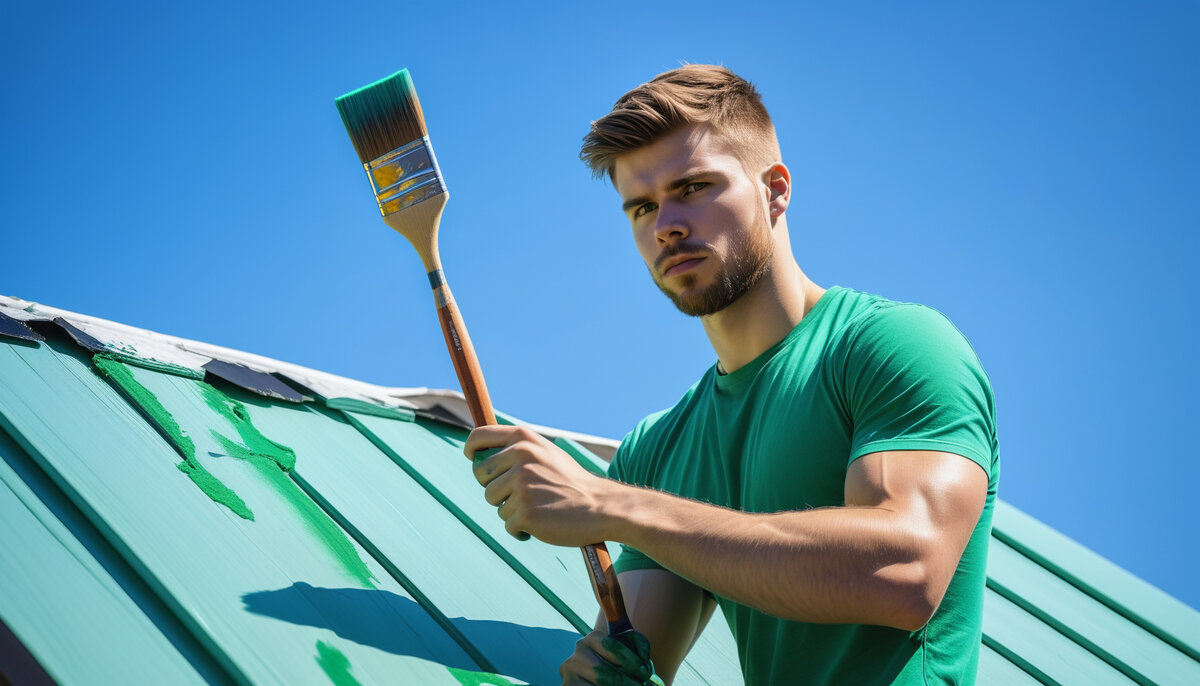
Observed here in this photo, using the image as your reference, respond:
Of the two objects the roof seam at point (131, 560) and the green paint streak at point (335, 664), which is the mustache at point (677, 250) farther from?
the roof seam at point (131, 560)

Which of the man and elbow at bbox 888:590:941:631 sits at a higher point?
the man

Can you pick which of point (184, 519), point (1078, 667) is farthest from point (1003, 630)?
point (184, 519)

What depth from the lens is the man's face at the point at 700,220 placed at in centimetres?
262

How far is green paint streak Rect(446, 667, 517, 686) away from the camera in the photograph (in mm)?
2096

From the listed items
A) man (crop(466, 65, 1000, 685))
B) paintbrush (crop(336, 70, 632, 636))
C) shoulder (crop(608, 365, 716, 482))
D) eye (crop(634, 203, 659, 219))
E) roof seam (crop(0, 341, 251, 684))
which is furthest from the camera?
shoulder (crop(608, 365, 716, 482))

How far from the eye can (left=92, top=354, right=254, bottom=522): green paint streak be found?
51.3 inches

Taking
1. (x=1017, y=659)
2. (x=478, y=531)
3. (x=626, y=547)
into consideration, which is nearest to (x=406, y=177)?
(x=478, y=531)

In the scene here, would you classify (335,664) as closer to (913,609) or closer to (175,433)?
(175,433)

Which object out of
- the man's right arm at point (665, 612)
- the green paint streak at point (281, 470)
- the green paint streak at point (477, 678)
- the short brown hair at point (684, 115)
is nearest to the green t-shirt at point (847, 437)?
the man's right arm at point (665, 612)

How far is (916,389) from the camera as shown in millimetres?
2076

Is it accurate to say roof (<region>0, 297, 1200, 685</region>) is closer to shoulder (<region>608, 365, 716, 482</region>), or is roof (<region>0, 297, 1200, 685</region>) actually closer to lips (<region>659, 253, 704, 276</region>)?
shoulder (<region>608, 365, 716, 482</region>)

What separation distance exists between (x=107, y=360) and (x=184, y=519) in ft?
2.45

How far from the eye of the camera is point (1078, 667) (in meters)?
3.62

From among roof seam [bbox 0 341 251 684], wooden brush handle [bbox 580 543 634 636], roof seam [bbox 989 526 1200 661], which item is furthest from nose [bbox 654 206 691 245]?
roof seam [bbox 989 526 1200 661]
